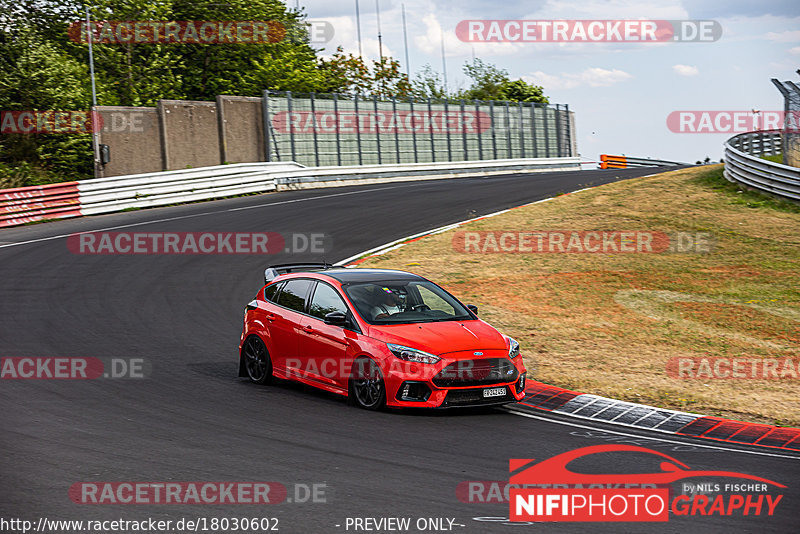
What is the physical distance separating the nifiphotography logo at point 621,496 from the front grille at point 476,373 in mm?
1846

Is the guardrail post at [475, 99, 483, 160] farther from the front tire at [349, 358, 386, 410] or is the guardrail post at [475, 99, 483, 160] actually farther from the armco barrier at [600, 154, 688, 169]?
the front tire at [349, 358, 386, 410]

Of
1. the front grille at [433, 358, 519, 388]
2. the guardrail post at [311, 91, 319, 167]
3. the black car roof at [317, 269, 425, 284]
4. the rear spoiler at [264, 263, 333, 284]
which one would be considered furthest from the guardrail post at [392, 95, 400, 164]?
Answer: the front grille at [433, 358, 519, 388]

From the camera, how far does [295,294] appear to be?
37.8 ft

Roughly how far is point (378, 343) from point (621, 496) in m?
3.67

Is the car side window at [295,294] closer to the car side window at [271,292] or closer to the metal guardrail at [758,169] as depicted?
the car side window at [271,292]

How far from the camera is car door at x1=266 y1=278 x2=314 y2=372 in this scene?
11.1 meters

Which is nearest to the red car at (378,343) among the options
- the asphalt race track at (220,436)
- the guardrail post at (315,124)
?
the asphalt race track at (220,436)

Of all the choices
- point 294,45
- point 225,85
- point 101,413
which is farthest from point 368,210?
point 294,45

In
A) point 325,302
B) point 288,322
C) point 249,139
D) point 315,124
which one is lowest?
point 288,322

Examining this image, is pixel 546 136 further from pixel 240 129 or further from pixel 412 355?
pixel 412 355

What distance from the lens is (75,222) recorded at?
2622 centimetres

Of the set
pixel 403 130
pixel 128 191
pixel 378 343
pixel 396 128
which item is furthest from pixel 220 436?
pixel 403 130

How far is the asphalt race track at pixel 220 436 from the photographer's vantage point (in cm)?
670

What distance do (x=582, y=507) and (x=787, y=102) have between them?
23.0 m
